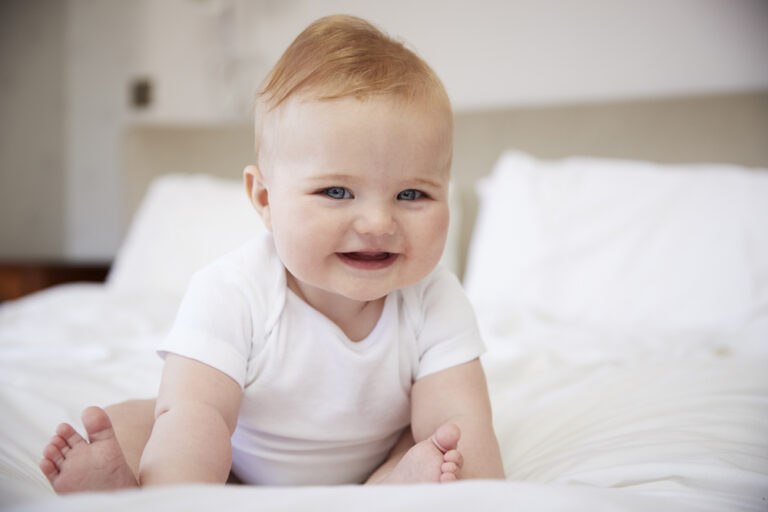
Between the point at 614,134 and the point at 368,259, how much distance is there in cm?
162

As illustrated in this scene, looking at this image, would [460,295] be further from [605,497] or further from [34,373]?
[34,373]

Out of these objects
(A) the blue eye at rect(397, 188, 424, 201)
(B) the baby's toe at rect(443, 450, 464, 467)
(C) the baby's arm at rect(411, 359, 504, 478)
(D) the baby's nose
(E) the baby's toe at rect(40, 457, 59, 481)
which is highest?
(A) the blue eye at rect(397, 188, 424, 201)

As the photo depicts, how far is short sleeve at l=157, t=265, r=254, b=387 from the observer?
671 millimetres

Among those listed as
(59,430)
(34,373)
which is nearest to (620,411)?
(59,430)

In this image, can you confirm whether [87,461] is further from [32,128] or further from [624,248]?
[32,128]

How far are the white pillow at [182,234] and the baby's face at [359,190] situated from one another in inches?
54.5

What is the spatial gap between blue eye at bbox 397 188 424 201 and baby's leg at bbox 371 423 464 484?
24cm

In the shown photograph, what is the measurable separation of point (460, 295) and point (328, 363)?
0.21 metres

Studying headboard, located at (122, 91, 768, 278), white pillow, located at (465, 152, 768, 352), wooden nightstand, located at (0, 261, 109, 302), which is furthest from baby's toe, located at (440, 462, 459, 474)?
wooden nightstand, located at (0, 261, 109, 302)

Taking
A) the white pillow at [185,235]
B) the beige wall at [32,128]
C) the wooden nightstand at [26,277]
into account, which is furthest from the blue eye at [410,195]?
the beige wall at [32,128]

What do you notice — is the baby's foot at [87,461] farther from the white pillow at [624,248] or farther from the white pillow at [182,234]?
the white pillow at [182,234]

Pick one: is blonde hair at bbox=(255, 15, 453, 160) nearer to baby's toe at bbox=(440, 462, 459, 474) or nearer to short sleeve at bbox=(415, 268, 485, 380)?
short sleeve at bbox=(415, 268, 485, 380)

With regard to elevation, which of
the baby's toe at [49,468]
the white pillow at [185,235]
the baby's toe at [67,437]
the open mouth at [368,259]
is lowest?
the white pillow at [185,235]

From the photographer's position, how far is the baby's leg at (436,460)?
585 mm
